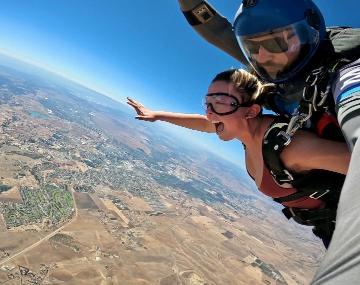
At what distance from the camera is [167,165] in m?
142

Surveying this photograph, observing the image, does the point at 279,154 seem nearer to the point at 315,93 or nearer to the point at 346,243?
the point at 315,93

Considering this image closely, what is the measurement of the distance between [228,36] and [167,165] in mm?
139456

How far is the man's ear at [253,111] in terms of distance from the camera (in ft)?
7.42

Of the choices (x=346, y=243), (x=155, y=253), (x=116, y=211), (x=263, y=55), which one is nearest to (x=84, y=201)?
(x=116, y=211)

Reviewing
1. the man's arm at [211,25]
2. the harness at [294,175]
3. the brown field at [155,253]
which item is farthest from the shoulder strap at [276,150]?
the brown field at [155,253]

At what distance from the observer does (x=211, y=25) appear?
2.72 meters

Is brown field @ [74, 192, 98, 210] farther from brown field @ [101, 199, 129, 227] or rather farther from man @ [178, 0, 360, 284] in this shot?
man @ [178, 0, 360, 284]

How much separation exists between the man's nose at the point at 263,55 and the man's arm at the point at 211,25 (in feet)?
2.32

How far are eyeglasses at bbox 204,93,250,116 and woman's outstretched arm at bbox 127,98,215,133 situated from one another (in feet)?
2.33

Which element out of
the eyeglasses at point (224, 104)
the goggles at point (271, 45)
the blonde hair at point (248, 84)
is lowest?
the eyeglasses at point (224, 104)

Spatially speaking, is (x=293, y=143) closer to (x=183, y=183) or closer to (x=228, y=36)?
(x=228, y=36)

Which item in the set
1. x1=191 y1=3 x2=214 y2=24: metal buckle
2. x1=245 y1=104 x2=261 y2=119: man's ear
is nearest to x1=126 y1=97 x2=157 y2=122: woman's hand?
x1=191 y1=3 x2=214 y2=24: metal buckle

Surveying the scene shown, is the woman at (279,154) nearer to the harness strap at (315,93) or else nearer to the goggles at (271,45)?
the harness strap at (315,93)

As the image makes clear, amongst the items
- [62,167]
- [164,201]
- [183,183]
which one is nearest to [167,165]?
[183,183]
